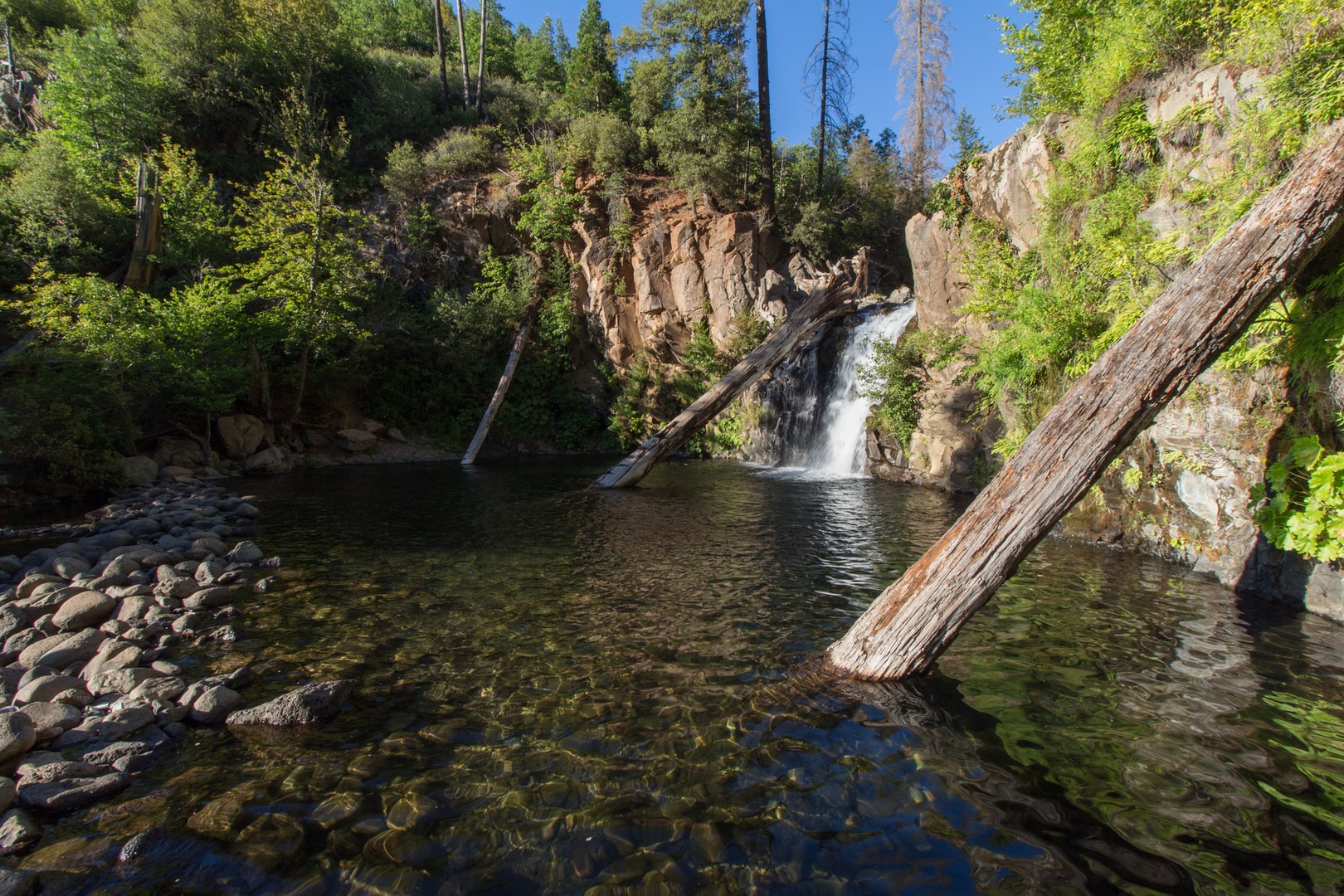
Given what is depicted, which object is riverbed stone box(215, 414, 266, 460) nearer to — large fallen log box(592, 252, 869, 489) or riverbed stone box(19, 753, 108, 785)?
large fallen log box(592, 252, 869, 489)

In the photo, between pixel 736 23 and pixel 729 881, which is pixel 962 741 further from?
pixel 736 23

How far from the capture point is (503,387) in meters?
21.0

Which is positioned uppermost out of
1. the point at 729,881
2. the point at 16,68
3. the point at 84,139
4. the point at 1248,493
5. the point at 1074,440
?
the point at 16,68

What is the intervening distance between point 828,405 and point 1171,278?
11.3 meters

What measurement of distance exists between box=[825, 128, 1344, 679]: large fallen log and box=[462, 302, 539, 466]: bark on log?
1715 centimetres

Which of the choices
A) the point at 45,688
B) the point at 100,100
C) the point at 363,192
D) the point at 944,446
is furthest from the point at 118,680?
the point at 100,100

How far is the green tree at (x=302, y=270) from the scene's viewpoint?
16.8 m

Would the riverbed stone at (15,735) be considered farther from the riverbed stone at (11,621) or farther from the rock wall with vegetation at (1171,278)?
the rock wall with vegetation at (1171,278)

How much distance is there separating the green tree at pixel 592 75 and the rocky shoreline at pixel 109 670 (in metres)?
25.3

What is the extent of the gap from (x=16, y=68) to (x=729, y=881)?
125 feet

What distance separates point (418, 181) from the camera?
24688 millimetres

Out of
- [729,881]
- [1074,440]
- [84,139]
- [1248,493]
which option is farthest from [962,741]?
[84,139]

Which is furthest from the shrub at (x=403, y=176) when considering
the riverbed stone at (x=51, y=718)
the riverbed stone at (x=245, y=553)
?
the riverbed stone at (x=51, y=718)

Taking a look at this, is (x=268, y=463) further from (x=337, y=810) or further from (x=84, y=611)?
(x=337, y=810)
